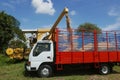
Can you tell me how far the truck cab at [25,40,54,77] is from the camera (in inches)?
713

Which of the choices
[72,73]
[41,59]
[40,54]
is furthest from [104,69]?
[40,54]

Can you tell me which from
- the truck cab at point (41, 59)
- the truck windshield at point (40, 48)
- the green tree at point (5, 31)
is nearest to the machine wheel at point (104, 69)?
the truck cab at point (41, 59)

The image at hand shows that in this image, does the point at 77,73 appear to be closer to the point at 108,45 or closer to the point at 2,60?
the point at 108,45

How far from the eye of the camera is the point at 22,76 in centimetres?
1875

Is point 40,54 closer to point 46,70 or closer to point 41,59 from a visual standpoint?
point 41,59

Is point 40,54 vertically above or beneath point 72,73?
above

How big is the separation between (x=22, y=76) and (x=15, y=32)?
125 feet

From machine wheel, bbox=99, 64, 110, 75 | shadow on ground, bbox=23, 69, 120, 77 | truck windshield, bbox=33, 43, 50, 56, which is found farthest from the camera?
shadow on ground, bbox=23, 69, 120, 77

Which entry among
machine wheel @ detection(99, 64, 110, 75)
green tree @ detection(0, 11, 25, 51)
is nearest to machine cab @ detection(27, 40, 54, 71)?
machine wheel @ detection(99, 64, 110, 75)

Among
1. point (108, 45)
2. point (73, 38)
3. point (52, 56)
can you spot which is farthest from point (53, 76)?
point (108, 45)

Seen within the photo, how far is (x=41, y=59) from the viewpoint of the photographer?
18.1 meters

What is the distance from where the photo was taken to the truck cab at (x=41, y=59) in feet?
59.4

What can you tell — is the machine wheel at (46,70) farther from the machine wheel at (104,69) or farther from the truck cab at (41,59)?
the machine wheel at (104,69)

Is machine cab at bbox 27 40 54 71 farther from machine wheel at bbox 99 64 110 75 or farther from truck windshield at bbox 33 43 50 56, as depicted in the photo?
machine wheel at bbox 99 64 110 75
